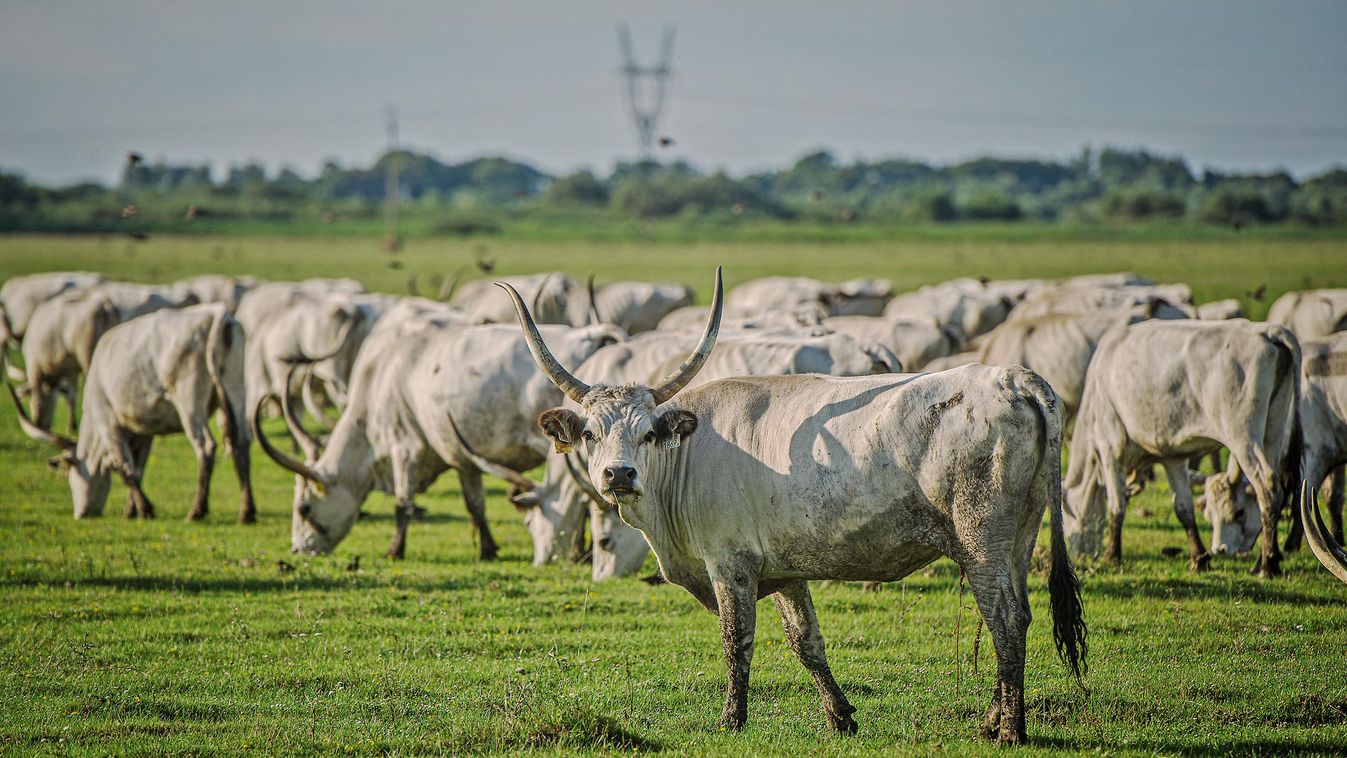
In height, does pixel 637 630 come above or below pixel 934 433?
below

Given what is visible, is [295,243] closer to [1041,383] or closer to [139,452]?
[139,452]

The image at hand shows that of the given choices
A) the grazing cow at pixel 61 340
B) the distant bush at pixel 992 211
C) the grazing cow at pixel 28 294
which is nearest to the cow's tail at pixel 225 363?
the grazing cow at pixel 61 340

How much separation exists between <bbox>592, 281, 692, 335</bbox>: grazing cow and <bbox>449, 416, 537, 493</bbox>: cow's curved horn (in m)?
16.4

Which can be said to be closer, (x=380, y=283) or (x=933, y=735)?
(x=933, y=735)

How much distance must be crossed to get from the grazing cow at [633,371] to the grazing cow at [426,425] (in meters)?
0.62

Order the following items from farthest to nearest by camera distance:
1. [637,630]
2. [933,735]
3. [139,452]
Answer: [139,452] → [637,630] → [933,735]

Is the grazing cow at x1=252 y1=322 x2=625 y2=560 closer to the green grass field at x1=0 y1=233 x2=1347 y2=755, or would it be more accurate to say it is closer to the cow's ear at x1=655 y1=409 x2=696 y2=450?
the green grass field at x1=0 y1=233 x2=1347 y2=755

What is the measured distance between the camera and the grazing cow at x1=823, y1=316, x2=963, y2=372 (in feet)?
67.4

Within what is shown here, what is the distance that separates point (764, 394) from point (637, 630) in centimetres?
338

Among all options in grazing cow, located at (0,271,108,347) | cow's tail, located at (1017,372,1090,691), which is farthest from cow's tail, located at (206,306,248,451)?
grazing cow, located at (0,271,108,347)

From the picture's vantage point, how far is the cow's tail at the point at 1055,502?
23.0 feet

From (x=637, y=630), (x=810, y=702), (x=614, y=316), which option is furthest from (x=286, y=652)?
(x=614, y=316)

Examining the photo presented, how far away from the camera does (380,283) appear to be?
55875 mm

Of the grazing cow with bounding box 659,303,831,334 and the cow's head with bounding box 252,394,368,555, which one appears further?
the grazing cow with bounding box 659,303,831,334
